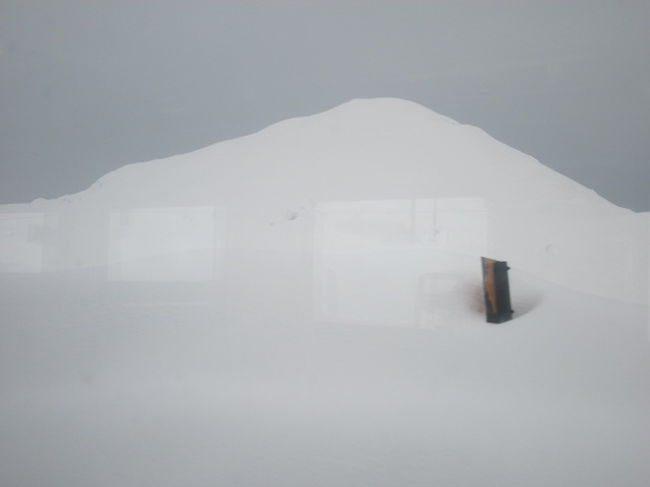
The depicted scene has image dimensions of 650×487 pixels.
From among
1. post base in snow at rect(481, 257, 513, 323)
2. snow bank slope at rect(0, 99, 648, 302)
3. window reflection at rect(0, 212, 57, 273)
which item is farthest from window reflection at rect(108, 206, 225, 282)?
post base in snow at rect(481, 257, 513, 323)

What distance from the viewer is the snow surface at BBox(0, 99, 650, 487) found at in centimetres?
170

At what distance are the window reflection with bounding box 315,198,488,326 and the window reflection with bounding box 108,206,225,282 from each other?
50 centimetres

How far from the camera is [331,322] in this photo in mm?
1968

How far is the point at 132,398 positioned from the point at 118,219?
83cm

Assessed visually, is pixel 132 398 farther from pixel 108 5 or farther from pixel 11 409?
pixel 108 5

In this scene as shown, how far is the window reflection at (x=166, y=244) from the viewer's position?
84.6 inches

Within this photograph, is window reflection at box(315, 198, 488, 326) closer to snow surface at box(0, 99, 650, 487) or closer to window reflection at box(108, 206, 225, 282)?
snow surface at box(0, 99, 650, 487)

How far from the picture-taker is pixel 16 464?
196 centimetres

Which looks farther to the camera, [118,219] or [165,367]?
[118,219]

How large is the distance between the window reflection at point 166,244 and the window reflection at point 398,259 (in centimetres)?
50

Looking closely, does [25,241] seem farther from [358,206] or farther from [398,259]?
[398,259]

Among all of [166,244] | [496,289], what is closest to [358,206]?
[496,289]

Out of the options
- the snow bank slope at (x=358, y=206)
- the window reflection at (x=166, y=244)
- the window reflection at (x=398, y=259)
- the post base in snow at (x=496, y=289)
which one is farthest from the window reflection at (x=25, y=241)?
the post base in snow at (x=496, y=289)

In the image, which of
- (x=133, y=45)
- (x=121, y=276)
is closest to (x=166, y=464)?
(x=121, y=276)
